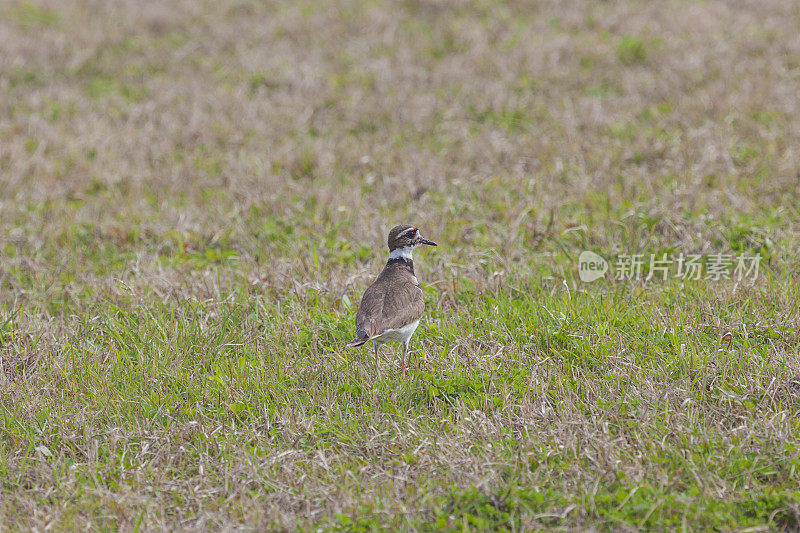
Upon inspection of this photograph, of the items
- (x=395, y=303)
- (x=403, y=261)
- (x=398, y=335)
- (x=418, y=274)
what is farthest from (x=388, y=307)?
(x=418, y=274)

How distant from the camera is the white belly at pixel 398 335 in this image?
5.60 meters

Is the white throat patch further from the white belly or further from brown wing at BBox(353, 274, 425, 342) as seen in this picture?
the white belly

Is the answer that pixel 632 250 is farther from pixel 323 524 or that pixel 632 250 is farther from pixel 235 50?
pixel 235 50

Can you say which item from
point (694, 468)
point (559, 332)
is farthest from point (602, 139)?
point (694, 468)

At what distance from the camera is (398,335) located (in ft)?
18.8

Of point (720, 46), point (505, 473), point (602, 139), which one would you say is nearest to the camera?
point (505, 473)

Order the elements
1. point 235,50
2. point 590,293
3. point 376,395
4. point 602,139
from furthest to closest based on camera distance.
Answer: point 235,50
point 602,139
point 590,293
point 376,395

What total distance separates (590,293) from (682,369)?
136 cm

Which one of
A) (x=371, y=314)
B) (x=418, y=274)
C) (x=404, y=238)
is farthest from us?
(x=418, y=274)

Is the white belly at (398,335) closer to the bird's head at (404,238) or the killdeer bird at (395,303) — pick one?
the killdeer bird at (395,303)

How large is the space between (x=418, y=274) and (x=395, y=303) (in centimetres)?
186

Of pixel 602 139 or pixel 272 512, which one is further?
pixel 602 139

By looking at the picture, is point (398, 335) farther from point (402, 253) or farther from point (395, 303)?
point (402, 253)

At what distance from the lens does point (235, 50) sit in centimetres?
1582
